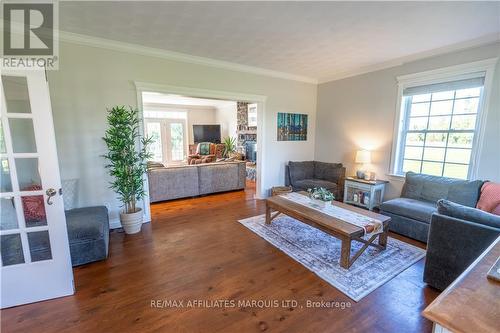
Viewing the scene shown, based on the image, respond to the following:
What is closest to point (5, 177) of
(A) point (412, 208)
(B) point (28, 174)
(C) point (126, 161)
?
(B) point (28, 174)

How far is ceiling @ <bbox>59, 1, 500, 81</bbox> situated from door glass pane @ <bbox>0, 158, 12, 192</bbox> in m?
1.67

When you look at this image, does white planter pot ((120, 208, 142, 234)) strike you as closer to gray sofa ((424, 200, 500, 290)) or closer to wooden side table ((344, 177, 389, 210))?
gray sofa ((424, 200, 500, 290))

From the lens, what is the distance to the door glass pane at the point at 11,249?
187 cm

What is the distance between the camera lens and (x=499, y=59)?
114 inches

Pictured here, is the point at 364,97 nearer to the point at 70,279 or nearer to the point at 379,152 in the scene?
the point at 379,152

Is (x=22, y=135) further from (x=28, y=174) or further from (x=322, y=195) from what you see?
(x=322, y=195)

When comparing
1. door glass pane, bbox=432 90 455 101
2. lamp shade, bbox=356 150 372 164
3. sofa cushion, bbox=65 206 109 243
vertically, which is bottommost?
sofa cushion, bbox=65 206 109 243

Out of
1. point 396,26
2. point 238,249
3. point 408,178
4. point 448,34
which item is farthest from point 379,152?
point 238,249

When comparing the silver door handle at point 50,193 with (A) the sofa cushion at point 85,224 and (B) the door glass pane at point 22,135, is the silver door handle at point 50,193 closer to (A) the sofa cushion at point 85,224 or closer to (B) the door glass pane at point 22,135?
(B) the door glass pane at point 22,135

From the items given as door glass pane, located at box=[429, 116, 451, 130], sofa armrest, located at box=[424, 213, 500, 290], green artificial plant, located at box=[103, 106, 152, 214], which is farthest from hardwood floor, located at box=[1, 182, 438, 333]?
door glass pane, located at box=[429, 116, 451, 130]

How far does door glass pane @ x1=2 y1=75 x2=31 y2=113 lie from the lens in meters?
1.78

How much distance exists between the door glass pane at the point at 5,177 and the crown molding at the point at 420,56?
5.17 metres

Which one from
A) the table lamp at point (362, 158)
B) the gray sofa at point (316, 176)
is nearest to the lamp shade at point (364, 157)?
the table lamp at point (362, 158)

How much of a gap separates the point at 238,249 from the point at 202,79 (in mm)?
A: 2862
